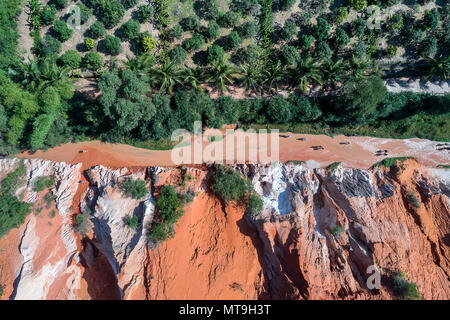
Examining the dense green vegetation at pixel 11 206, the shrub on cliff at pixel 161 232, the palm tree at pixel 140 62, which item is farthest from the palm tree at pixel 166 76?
the dense green vegetation at pixel 11 206

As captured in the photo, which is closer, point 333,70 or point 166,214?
point 166,214

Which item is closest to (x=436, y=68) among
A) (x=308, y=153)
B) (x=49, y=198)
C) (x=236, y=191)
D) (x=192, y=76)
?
(x=308, y=153)

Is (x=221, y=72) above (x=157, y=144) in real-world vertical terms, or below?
above

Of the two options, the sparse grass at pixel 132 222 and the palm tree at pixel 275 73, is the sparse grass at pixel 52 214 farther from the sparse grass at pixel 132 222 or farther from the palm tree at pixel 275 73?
the palm tree at pixel 275 73

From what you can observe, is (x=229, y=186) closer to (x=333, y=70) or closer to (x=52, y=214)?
(x=333, y=70)

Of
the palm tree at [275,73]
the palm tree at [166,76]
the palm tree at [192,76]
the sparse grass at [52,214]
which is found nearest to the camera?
the sparse grass at [52,214]

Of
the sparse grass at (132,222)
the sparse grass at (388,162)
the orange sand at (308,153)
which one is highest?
the orange sand at (308,153)

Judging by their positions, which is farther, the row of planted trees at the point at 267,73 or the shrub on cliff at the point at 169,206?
the row of planted trees at the point at 267,73
